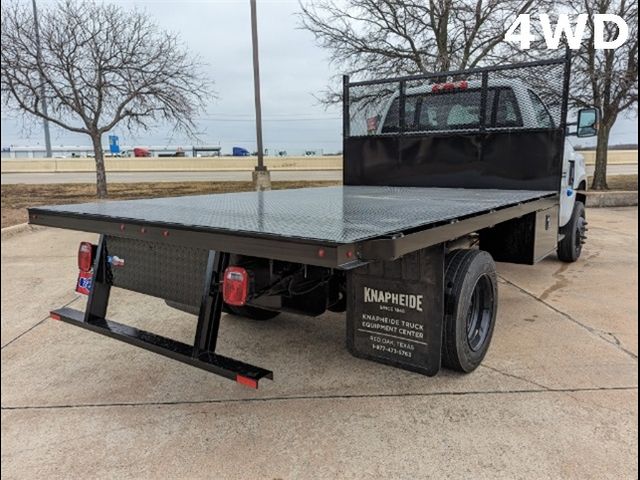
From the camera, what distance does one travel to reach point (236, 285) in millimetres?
2529

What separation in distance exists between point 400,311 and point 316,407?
0.77 metres

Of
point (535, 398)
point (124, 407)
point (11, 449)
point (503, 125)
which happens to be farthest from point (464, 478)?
point (503, 125)

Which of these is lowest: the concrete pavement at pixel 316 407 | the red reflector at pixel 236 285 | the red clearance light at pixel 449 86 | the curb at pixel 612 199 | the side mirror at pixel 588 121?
the concrete pavement at pixel 316 407

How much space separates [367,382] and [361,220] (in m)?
1.28

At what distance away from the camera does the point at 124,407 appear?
3002 millimetres

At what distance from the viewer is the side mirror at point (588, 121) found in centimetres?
502

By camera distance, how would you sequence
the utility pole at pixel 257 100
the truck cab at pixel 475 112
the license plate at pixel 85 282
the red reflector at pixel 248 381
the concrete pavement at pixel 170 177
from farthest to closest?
the concrete pavement at pixel 170 177 < the utility pole at pixel 257 100 < the truck cab at pixel 475 112 < the license plate at pixel 85 282 < the red reflector at pixel 248 381

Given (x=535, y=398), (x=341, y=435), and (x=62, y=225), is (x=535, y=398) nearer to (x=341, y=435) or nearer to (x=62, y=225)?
(x=341, y=435)

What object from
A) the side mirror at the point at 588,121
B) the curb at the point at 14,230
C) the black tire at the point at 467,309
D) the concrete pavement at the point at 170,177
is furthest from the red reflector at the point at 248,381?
the concrete pavement at the point at 170,177

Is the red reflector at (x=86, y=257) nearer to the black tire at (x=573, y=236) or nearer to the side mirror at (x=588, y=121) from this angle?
the side mirror at (x=588, y=121)

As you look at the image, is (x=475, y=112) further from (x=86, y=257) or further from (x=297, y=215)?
(x=86, y=257)

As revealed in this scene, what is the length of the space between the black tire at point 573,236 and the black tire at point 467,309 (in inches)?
136

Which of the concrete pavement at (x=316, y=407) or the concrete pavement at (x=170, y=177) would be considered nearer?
the concrete pavement at (x=316, y=407)

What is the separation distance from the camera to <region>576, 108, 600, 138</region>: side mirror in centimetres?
502
